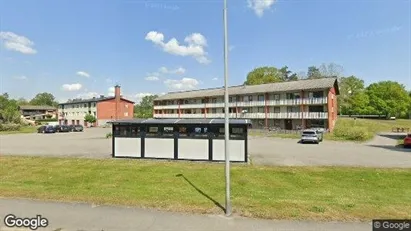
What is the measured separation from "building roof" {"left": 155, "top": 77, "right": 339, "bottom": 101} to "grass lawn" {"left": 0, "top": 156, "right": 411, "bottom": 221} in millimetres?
31924

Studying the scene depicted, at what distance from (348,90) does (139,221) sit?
78040 millimetres

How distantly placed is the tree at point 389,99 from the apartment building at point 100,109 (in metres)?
71.2

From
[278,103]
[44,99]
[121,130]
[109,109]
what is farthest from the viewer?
[44,99]

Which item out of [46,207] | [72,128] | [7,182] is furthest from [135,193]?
[72,128]

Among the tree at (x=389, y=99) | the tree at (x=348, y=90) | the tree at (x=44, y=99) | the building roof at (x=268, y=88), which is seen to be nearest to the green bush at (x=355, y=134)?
the building roof at (x=268, y=88)

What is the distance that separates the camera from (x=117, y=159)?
15.4 metres

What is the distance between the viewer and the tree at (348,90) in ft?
225

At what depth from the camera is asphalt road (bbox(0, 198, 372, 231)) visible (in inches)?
238

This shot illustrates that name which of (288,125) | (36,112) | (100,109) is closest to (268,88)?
(288,125)

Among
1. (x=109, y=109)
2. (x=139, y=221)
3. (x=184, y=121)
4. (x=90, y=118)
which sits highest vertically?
(x=109, y=109)

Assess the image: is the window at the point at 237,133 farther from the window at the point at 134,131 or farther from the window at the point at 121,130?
the window at the point at 121,130

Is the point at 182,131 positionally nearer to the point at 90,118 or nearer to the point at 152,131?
the point at 152,131

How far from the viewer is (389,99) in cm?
7494

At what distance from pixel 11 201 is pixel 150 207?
435 cm
